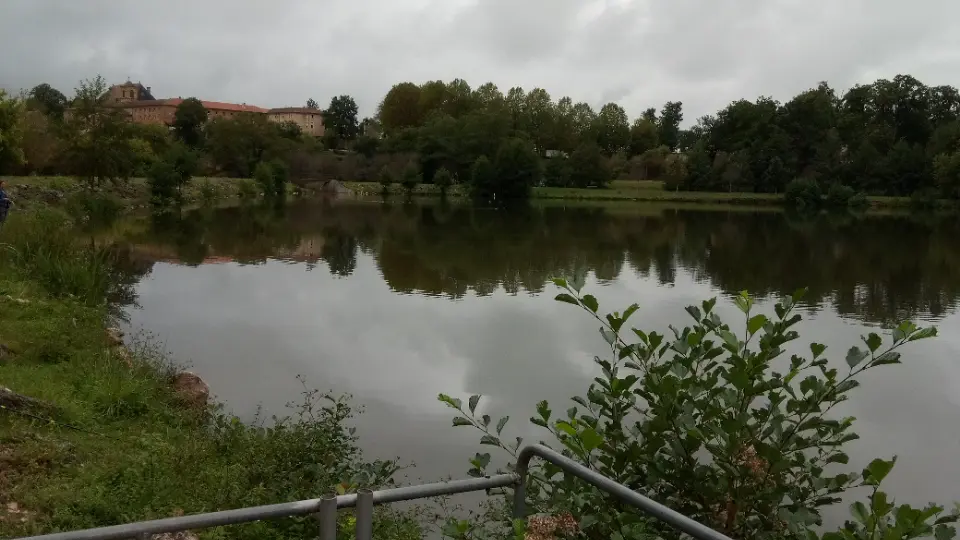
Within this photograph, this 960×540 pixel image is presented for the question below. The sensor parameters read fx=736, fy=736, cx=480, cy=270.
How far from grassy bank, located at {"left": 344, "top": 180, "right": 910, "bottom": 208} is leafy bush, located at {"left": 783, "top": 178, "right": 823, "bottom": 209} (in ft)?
8.07

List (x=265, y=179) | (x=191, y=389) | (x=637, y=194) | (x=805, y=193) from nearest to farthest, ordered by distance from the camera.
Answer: (x=191, y=389), (x=265, y=179), (x=805, y=193), (x=637, y=194)

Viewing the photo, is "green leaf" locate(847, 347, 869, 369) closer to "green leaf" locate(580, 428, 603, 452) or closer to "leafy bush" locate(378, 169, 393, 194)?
"green leaf" locate(580, 428, 603, 452)

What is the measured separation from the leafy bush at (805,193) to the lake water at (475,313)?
36.0 meters

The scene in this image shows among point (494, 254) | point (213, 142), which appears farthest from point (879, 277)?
point (213, 142)

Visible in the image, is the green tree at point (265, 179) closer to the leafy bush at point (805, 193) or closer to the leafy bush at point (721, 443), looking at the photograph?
the leafy bush at point (805, 193)

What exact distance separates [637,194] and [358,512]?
246ft

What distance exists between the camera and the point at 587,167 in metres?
78.2

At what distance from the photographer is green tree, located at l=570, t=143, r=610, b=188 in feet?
255

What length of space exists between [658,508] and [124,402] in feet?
19.7

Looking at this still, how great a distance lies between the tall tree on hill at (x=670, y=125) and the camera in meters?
108

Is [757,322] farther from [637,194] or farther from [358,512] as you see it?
[637,194]

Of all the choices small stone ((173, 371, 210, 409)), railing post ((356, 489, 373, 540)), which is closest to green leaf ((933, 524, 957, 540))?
railing post ((356, 489, 373, 540))

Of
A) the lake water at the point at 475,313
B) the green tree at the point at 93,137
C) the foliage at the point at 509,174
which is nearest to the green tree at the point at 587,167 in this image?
the foliage at the point at 509,174

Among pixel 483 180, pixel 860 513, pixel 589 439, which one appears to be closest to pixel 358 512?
pixel 589 439
